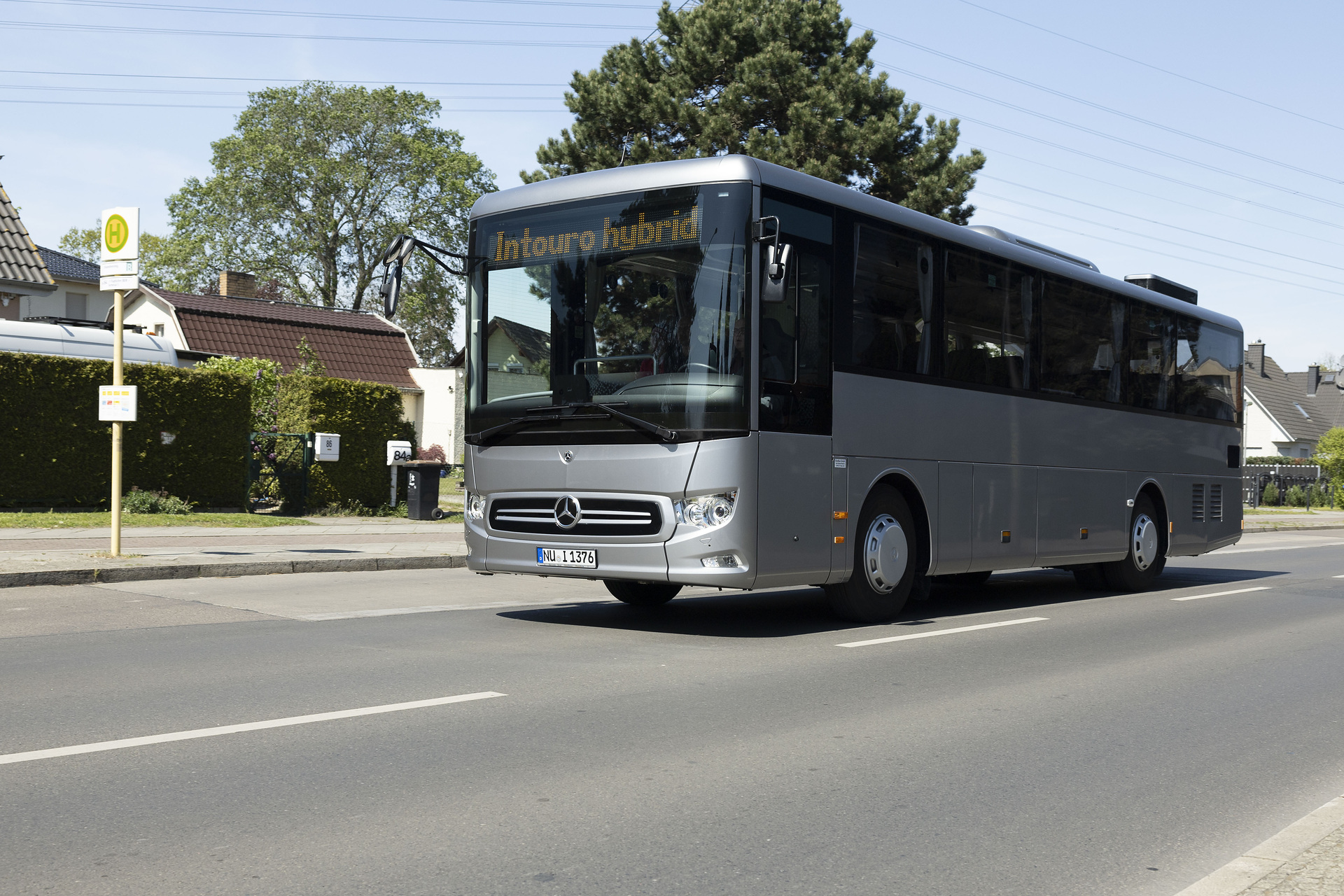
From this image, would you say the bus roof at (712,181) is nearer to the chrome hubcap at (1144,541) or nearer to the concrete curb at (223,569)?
the chrome hubcap at (1144,541)

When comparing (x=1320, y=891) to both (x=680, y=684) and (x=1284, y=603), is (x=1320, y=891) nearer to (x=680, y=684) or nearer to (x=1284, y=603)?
(x=680, y=684)

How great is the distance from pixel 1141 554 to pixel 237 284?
44.8m

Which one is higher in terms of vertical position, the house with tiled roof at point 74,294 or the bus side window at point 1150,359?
the house with tiled roof at point 74,294

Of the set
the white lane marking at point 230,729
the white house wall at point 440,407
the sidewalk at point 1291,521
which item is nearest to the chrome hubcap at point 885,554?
the white lane marking at point 230,729

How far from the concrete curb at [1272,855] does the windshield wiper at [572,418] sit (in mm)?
5179

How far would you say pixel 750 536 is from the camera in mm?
9102

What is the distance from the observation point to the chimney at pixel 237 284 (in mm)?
52031

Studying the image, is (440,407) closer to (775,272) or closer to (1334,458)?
(1334,458)

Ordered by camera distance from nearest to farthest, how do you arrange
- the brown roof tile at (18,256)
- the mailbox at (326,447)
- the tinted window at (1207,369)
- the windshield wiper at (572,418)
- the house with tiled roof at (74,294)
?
the windshield wiper at (572,418) → the tinted window at (1207,369) → the brown roof tile at (18,256) → the mailbox at (326,447) → the house with tiled roof at (74,294)

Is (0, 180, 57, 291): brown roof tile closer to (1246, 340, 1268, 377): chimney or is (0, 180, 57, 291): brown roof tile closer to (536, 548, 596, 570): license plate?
(536, 548, 596, 570): license plate

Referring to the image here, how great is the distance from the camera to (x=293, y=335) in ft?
150

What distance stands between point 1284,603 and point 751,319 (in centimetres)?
844

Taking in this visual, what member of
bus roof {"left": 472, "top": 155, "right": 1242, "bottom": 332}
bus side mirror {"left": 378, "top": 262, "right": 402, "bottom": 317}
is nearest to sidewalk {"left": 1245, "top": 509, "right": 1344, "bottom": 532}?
bus roof {"left": 472, "top": 155, "right": 1242, "bottom": 332}

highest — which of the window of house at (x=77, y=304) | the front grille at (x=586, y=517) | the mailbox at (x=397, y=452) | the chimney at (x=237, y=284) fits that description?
the chimney at (x=237, y=284)
